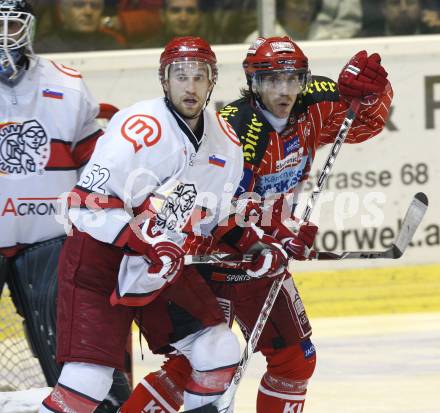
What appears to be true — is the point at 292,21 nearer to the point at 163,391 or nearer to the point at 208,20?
the point at 208,20

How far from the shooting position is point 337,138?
4055 mm

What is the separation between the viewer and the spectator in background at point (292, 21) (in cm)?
598

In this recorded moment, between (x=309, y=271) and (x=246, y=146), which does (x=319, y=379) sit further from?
(x=246, y=146)

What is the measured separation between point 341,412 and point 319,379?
477 mm

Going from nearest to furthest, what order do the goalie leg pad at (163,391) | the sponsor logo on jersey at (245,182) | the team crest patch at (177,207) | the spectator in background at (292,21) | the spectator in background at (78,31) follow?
the team crest patch at (177,207)
the sponsor logo on jersey at (245,182)
the goalie leg pad at (163,391)
the spectator in background at (78,31)
the spectator in background at (292,21)

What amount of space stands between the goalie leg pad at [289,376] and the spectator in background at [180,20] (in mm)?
2314

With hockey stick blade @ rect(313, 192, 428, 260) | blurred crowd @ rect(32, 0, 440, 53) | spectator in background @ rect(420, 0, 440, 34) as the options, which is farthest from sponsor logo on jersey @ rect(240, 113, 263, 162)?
spectator in background @ rect(420, 0, 440, 34)

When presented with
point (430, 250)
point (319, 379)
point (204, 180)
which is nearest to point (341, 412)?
point (319, 379)

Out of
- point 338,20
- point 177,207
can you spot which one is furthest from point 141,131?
point 338,20

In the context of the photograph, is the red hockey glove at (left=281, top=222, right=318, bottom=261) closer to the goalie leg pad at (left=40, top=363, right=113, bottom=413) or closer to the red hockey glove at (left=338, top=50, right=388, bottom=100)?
the red hockey glove at (left=338, top=50, right=388, bottom=100)

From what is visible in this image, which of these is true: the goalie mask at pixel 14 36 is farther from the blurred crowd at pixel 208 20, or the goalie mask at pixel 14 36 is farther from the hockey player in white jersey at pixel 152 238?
the blurred crowd at pixel 208 20

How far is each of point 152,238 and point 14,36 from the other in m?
0.98

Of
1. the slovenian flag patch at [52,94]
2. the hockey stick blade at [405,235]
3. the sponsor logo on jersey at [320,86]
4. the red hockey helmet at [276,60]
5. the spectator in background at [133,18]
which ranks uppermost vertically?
the red hockey helmet at [276,60]

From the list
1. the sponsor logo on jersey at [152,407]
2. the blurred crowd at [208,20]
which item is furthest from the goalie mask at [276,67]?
the blurred crowd at [208,20]
